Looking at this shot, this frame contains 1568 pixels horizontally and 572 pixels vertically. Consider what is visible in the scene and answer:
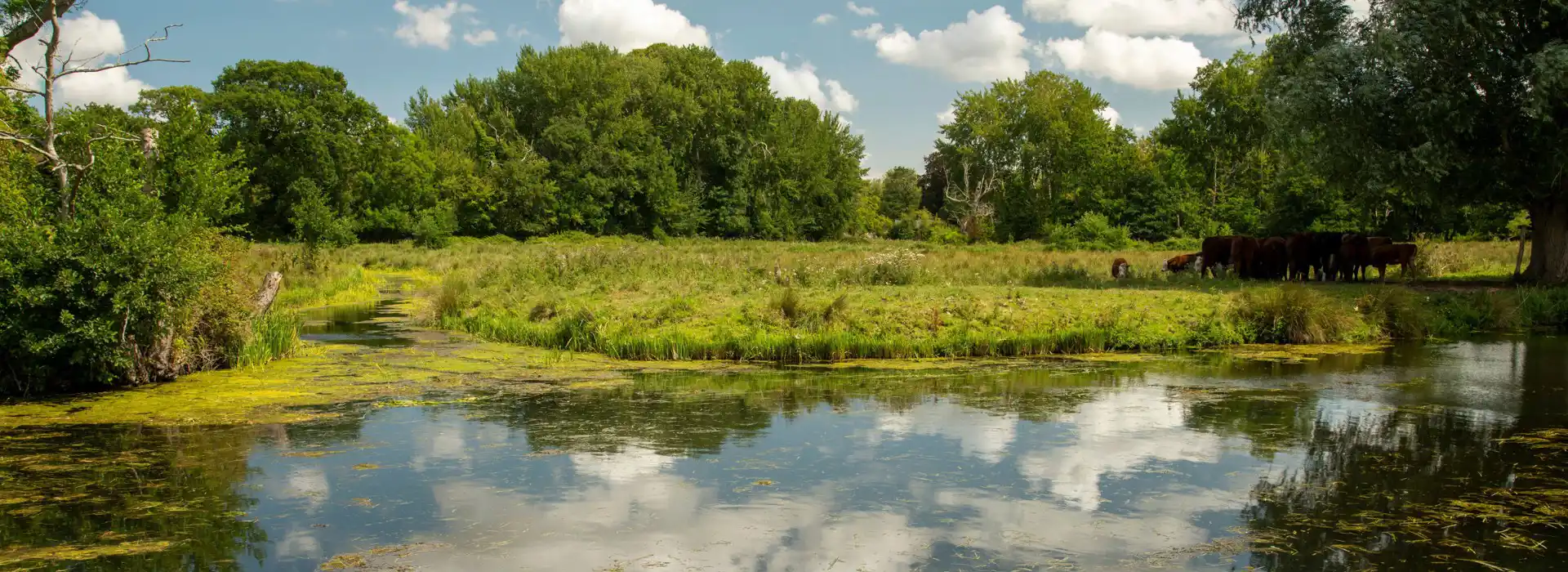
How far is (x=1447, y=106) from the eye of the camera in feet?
62.6

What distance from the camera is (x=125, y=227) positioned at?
1123cm

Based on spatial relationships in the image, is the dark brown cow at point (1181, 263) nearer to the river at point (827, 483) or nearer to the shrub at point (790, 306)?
the river at point (827, 483)

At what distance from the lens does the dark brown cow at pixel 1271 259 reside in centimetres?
2461

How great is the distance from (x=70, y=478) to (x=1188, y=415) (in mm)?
10675

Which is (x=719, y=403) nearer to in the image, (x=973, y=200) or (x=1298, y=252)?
(x=1298, y=252)

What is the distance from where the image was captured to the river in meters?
6.37

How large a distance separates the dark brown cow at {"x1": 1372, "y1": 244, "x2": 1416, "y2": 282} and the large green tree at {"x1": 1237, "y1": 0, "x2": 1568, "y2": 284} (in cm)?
181

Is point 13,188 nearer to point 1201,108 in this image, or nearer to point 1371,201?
point 1371,201

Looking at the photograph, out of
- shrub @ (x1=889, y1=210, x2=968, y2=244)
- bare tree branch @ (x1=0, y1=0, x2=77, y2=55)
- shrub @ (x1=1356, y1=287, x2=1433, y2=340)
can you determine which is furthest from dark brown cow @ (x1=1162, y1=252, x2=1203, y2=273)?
shrub @ (x1=889, y1=210, x2=968, y2=244)

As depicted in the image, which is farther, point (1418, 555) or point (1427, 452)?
point (1427, 452)

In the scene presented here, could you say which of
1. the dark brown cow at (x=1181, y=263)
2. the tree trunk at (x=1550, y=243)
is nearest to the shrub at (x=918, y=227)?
the dark brown cow at (x=1181, y=263)

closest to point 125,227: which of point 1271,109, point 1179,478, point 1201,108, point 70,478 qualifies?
point 70,478

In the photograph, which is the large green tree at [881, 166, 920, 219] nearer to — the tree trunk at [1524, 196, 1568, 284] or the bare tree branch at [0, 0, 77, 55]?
the tree trunk at [1524, 196, 1568, 284]

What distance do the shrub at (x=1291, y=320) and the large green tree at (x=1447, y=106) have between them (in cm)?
461
